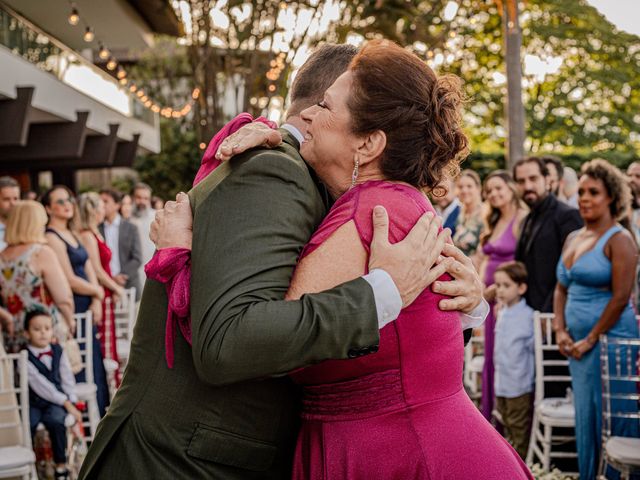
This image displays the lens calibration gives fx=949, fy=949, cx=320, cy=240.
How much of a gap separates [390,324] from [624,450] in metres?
3.70

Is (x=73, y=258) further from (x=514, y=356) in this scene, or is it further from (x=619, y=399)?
(x=619, y=399)

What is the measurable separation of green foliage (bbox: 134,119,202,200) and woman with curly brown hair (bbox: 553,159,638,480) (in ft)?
91.3

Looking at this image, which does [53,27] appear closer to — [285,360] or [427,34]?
[427,34]

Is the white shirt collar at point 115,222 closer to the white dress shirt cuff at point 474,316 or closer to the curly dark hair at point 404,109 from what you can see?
the white dress shirt cuff at point 474,316

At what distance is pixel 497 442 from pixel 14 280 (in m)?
5.48

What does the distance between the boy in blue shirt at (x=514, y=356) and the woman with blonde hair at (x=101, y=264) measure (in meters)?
3.77

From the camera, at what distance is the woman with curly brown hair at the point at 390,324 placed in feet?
7.71

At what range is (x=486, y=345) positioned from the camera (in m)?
8.18

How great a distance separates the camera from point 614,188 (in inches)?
263

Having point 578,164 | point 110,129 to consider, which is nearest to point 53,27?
point 110,129

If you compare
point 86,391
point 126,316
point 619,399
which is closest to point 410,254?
point 619,399

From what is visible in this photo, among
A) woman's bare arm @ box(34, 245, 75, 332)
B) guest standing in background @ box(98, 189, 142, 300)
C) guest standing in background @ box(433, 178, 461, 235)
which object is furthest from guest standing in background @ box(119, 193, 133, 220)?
woman's bare arm @ box(34, 245, 75, 332)

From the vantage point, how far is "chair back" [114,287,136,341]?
32.2 ft

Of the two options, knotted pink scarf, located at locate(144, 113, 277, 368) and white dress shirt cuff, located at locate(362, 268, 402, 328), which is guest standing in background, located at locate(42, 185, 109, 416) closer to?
knotted pink scarf, located at locate(144, 113, 277, 368)
